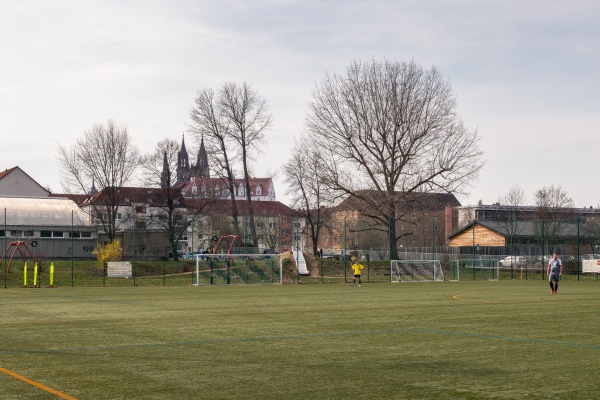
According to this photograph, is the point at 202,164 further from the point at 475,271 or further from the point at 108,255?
the point at 475,271

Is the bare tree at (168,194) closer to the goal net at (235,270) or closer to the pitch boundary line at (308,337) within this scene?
the goal net at (235,270)

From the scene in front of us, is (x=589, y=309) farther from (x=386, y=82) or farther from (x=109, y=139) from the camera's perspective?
(x=109, y=139)

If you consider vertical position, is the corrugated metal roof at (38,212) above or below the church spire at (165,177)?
below

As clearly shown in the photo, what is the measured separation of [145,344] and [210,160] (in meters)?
65.0

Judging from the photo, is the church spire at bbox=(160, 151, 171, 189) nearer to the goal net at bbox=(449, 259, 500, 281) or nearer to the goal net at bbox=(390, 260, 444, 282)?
the goal net at bbox=(390, 260, 444, 282)

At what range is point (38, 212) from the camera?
285ft

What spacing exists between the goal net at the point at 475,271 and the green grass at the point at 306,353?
110 ft

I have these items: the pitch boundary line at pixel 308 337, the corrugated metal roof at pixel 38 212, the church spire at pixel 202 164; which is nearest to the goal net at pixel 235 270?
the church spire at pixel 202 164

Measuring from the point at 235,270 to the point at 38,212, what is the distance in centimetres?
4344

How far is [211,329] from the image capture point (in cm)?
1823

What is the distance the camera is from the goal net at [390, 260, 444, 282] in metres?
55.4

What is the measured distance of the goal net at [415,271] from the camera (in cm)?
5541

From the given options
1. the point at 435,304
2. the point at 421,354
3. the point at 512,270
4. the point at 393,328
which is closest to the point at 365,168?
the point at 512,270

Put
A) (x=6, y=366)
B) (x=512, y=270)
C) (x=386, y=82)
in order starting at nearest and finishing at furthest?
(x=6, y=366) < (x=512, y=270) < (x=386, y=82)
